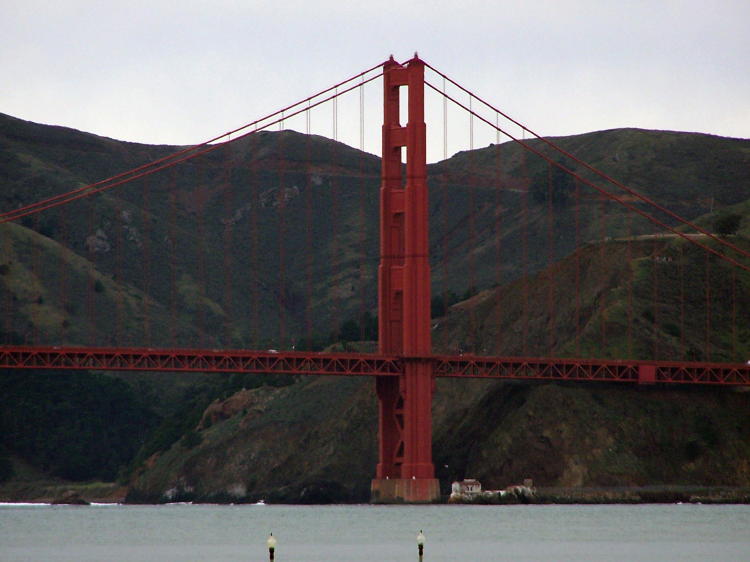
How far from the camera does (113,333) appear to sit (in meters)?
198

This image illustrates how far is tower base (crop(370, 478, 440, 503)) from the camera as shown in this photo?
117625mm

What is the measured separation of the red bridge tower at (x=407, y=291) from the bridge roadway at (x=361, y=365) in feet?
5.18

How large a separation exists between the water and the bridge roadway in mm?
8060

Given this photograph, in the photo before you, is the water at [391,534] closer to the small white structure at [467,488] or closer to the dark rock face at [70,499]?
the small white structure at [467,488]

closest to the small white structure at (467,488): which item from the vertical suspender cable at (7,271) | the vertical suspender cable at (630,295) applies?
the vertical suspender cable at (630,295)

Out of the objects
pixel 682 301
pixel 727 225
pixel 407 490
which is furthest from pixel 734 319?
pixel 407 490

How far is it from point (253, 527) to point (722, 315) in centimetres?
5622

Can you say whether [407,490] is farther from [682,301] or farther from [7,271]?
[7,271]

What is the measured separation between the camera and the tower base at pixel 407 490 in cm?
11762

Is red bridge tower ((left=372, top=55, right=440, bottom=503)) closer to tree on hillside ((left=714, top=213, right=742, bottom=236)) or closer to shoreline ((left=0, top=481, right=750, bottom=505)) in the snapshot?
shoreline ((left=0, top=481, right=750, bottom=505))

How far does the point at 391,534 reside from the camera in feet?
289

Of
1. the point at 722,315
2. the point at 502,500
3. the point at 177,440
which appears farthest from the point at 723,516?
the point at 177,440

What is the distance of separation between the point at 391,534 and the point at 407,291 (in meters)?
28.9

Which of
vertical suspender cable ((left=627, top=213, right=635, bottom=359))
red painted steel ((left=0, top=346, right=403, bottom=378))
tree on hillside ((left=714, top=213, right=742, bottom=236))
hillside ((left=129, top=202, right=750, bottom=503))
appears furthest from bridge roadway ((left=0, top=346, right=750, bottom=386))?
tree on hillside ((left=714, top=213, right=742, bottom=236))
